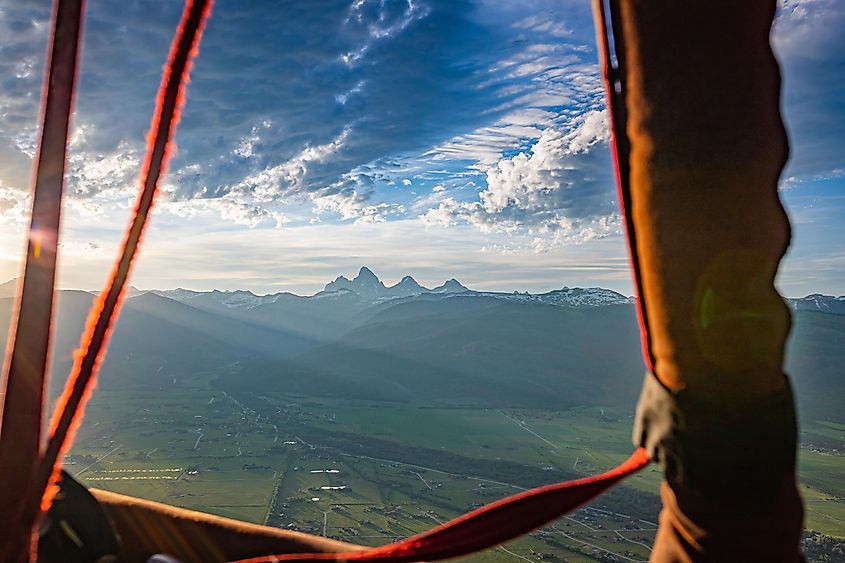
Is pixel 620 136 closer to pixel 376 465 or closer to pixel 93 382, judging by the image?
pixel 93 382

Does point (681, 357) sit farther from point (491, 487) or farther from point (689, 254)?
point (491, 487)

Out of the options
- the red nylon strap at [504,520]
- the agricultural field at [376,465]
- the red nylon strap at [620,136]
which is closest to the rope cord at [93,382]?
the red nylon strap at [504,520]

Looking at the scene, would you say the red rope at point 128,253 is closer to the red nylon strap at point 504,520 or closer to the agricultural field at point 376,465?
the red nylon strap at point 504,520

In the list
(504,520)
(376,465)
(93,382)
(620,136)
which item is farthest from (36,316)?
(376,465)

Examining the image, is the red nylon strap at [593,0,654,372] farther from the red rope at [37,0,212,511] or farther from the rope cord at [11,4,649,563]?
the red rope at [37,0,212,511]

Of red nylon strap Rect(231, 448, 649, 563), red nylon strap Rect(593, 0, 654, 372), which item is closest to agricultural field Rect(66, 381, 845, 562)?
red nylon strap Rect(231, 448, 649, 563)

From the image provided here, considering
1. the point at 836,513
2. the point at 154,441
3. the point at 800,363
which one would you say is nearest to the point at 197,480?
the point at 154,441
